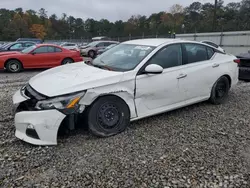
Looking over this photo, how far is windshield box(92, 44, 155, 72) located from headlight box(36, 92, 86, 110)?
3.03 feet

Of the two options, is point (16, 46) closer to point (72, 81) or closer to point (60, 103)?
point (72, 81)

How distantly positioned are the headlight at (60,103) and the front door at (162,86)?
1.00 metres

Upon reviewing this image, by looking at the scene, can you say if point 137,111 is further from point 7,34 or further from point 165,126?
point 7,34

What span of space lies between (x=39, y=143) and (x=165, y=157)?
166cm

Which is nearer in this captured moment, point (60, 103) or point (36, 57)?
point (60, 103)

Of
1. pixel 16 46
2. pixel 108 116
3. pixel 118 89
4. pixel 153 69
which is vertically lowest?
pixel 108 116

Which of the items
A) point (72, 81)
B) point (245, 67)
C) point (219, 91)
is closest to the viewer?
point (72, 81)

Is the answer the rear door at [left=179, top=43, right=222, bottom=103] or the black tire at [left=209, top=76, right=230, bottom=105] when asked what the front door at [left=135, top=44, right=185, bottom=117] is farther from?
the black tire at [left=209, top=76, right=230, bottom=105]

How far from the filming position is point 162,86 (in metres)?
3.74

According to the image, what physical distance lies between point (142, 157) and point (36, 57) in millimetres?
8521

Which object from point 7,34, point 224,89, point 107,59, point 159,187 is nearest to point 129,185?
point 159,187

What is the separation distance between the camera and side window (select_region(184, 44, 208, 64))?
4237 mm

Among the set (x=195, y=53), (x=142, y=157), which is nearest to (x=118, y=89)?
(x=142, y=157)

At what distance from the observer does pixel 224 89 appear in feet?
16.2
